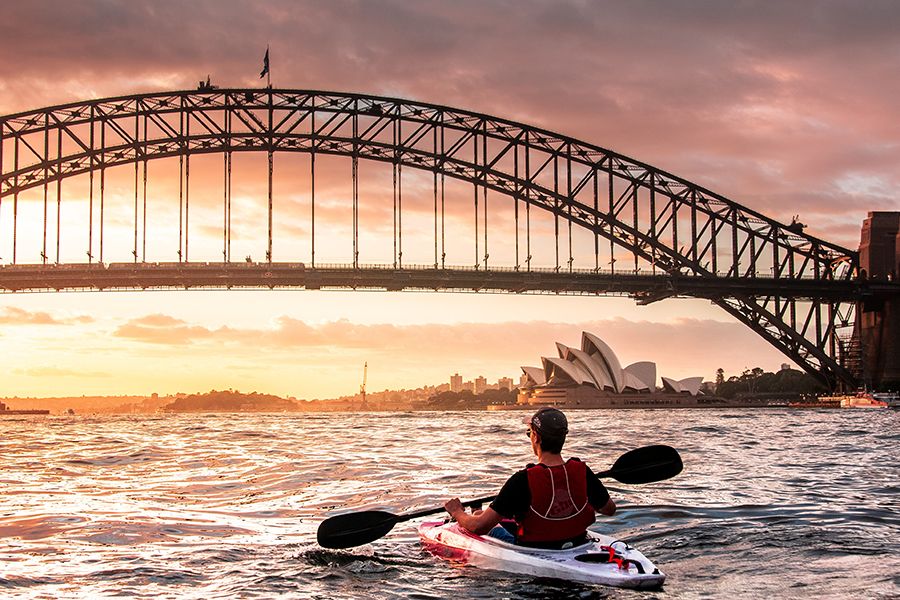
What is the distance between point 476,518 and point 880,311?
79.6m

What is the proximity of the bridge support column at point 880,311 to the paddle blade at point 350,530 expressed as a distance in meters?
74.1

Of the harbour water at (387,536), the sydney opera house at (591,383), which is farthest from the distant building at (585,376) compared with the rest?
the harbour water at (387,536)

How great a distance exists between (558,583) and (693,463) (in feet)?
44.1

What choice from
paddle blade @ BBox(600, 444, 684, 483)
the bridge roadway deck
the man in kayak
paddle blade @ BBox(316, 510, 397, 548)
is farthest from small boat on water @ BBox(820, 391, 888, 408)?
the man in kayak

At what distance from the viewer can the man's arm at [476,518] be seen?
9.05 metres

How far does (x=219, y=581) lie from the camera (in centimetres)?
939

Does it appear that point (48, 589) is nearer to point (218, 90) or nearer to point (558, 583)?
point (558, 583)

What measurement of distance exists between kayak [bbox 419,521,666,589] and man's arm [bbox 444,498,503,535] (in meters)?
0.23

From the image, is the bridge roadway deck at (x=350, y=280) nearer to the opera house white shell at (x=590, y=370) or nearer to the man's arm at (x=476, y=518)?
the opera house white shell at (x=590, y=370)

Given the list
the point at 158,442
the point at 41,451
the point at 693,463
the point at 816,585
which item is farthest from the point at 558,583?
the point at 158,442

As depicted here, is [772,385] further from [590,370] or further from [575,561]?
[575,561]

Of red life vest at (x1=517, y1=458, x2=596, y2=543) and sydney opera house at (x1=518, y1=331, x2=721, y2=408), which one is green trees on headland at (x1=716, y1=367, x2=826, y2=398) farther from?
red life vest at (x1=517, y1=458, x2=596, y2=543)

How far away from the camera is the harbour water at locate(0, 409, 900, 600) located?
359 inches

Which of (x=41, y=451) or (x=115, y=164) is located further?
(x=115, y=164)
